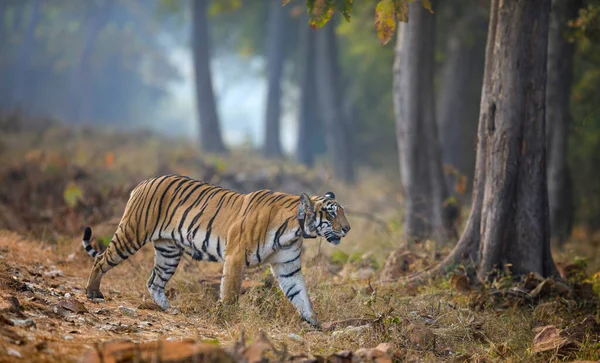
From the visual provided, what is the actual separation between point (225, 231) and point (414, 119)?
5985 mm

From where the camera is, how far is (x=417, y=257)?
958cm

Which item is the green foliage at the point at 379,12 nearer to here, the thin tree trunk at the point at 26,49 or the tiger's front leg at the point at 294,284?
the tiger's front leg at the point at 294,284

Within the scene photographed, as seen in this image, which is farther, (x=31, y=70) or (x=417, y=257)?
(x=31, y=70)

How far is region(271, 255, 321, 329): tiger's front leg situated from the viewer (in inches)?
278

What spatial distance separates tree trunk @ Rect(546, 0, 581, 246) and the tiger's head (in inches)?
343

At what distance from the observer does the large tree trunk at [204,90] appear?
999 inches

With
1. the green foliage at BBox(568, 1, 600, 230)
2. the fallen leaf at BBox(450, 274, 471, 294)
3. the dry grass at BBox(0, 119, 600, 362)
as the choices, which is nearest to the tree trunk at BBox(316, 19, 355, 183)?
the green foliage at BBox(568, 1, 600, 230)

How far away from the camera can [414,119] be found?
1236cm

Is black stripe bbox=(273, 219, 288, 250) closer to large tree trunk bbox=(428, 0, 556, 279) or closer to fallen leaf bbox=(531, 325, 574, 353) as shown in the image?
fallen leaf bbox=(531, 325, 574, 353)

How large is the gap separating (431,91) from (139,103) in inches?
2156

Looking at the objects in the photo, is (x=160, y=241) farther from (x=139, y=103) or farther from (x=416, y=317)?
(x=139, y=103)

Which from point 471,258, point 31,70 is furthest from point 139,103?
point 471,258

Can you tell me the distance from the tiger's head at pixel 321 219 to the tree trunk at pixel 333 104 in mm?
17947

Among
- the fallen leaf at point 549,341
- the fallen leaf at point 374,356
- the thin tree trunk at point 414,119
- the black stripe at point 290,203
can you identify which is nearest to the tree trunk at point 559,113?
the thin tree trunk at point 414,119
